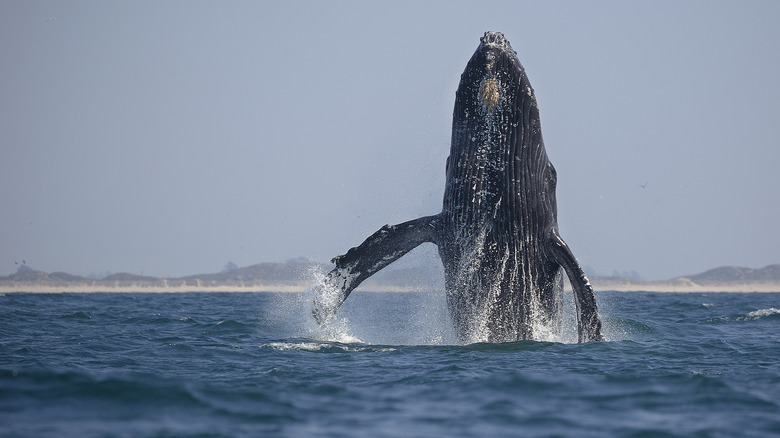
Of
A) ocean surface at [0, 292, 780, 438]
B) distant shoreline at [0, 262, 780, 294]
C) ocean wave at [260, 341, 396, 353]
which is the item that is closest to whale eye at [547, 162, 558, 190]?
ocean surface at [0, 292, 780, 438]

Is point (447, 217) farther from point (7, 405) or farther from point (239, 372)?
Result: point (7, 405)

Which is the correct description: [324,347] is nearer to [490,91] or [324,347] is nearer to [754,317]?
[490,91]

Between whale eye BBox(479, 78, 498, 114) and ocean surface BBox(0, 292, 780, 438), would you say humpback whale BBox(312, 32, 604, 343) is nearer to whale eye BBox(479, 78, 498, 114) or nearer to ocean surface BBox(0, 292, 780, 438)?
Result: whale eye BBox(479, 78, 498, 114)

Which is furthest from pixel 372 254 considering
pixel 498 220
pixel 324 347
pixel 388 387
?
pixel 388 387

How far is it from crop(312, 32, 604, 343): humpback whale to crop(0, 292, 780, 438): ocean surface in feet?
1.76

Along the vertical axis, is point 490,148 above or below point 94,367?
above

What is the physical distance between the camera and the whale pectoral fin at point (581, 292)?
37.3ft

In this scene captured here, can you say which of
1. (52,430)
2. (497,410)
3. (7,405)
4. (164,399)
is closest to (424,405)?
(497,410)

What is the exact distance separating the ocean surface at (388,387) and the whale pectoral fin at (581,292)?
26 centimetres

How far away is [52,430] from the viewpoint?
6930mm

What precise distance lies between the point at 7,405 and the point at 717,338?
1250cm

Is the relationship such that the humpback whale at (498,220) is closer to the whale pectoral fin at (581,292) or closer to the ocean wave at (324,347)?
the whale pectoral fin at (581,292)

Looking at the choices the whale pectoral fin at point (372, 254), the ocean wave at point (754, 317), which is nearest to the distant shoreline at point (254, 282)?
the ocean wave at point (754, 317)

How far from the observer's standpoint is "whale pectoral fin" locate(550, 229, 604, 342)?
11.4 metres
